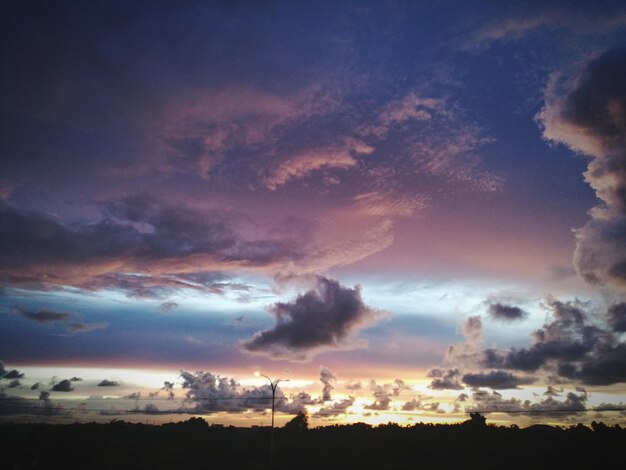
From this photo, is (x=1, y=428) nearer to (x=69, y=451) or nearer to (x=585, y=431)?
(x=69, y=451)

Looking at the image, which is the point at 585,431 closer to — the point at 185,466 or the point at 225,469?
the point at 225,469

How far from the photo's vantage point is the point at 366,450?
111 m

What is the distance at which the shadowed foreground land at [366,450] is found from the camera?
7875 cm

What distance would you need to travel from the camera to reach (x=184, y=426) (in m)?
170

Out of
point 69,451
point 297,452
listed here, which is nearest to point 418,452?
point 297,452

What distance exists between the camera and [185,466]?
75250mm

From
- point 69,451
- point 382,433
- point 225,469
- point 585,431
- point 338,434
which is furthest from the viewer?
point 338,434

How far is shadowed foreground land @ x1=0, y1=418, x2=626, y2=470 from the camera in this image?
258ft

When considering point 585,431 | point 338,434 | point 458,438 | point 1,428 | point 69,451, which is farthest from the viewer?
point 1,428

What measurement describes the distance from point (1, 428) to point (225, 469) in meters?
148

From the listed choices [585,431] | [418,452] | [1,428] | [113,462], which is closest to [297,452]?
[418,452]

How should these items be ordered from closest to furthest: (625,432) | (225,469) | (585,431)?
1. (225,469)
2. (625,432)
3. (585,431)

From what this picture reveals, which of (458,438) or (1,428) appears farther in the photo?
(1,428)

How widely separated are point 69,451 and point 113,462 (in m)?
15.3
